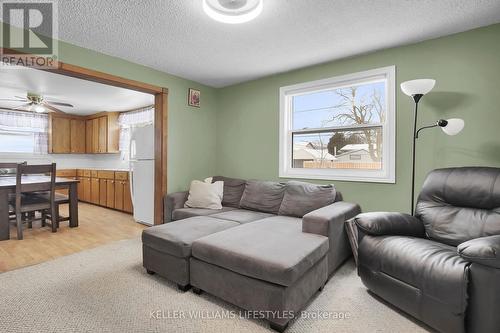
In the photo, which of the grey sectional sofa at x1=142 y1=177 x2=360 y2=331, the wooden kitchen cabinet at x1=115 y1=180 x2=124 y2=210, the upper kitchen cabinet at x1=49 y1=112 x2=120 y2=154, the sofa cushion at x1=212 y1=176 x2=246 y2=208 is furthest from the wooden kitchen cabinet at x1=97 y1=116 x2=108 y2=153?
the grey sectional sofa at x1=142 y1=177 x2=360 y2=331

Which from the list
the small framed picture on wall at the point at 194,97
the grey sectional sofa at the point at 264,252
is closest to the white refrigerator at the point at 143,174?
the small framed picture on wall at the point at 194,97

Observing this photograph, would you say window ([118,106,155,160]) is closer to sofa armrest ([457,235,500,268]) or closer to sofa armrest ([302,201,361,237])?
sofa armrest ([302,201,361,237])

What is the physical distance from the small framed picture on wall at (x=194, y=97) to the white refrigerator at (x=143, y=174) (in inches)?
27.7

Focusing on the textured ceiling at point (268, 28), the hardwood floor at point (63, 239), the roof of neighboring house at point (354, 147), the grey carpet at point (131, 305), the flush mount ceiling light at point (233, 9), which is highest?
the textured ceiling at point (268, 28)

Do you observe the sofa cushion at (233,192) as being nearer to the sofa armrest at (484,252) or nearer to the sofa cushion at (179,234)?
the sofa cushion at (179,234)

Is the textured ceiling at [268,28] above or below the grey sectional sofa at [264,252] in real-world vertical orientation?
above

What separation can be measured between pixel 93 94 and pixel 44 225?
7.62 ft

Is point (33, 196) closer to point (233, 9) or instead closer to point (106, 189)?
point (106, 189)

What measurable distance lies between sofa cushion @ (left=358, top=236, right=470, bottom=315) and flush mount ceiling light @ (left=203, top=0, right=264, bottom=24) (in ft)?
6.35

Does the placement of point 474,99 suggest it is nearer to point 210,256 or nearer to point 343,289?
point 343,289

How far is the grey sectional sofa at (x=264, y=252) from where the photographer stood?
5.21ft

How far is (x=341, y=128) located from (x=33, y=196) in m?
4.65

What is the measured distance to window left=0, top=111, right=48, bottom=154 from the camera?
5.65m

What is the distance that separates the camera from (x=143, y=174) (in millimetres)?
4043
